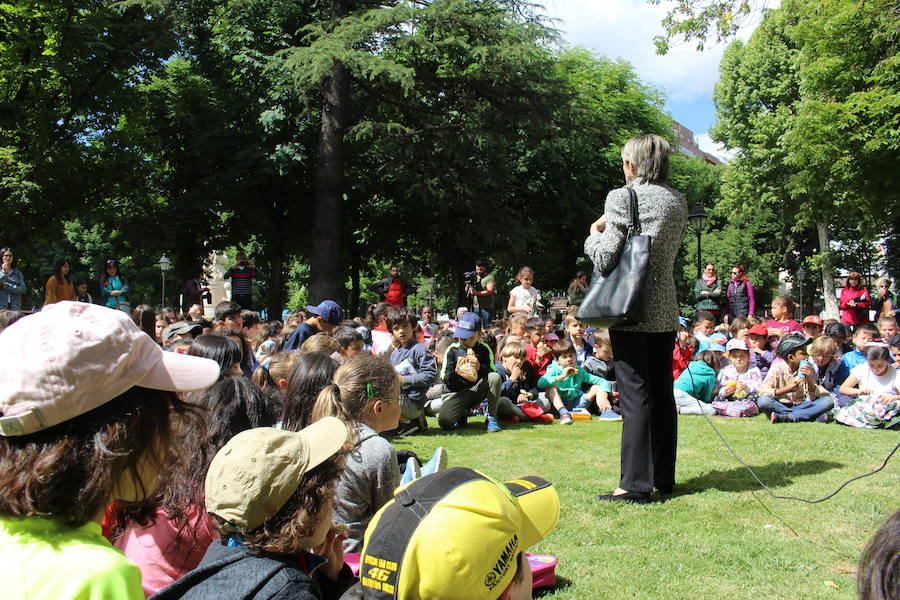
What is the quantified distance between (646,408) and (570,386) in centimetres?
517

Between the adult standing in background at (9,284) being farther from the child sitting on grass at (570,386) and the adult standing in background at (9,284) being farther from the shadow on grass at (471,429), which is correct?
the child sitting on grass at (570,386)

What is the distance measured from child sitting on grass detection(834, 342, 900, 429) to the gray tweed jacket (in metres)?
4.78

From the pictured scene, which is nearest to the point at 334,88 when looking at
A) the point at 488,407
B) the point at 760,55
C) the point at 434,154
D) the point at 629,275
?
the point at 434,154

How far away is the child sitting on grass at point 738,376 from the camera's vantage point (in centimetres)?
948

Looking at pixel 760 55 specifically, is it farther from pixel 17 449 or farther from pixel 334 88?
pixel 17 449

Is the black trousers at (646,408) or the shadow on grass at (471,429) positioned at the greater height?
the black trousers at (646,408)

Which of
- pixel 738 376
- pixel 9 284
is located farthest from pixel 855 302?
pixel 9 284

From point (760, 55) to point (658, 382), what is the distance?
40200 mm

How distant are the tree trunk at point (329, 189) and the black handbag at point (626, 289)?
533 inches

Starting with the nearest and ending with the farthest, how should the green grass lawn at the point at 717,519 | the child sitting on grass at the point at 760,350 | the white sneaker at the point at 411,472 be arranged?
the green grass lawn at the point at 717,519 → the white sneaker at the point at 411,472 → the child sitting on grass at the point at 760,350

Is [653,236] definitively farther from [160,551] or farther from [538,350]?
[538,350]

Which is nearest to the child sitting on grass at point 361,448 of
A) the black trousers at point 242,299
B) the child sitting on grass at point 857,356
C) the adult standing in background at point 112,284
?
the child sitting on grass at point 857,356

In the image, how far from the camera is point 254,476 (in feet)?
6.79

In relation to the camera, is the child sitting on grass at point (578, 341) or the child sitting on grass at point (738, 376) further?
the child sitting on grass at point (578, 341)
